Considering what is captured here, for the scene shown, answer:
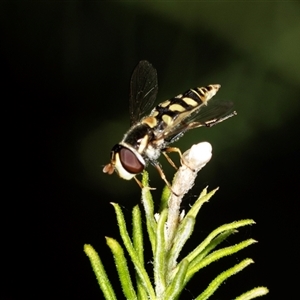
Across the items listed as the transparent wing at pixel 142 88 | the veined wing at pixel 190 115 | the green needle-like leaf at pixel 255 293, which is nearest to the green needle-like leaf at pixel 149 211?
the green needle-like leaf at pixel 255 293

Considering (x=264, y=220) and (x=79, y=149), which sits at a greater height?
(x=79, y=149)

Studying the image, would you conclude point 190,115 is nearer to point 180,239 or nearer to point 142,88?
point 142,88

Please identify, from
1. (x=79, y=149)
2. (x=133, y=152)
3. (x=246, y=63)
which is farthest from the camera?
(x=79, y=149)

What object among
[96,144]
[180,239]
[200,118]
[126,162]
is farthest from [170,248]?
[96,144]

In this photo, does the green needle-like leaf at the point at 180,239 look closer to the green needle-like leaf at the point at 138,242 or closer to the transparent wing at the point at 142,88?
the green needle-like leaf at the point at 138,242

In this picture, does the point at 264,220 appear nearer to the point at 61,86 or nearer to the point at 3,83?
the point at 61,86

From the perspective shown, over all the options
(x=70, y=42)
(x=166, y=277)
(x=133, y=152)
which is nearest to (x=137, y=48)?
(x=70, y=42)

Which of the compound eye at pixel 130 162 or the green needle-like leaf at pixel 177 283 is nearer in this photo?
the green needle-like leaf at pixel 177 283

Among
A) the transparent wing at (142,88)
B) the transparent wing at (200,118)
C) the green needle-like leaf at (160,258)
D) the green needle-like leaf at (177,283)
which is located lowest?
the green needle-like leaf at (177,283)
